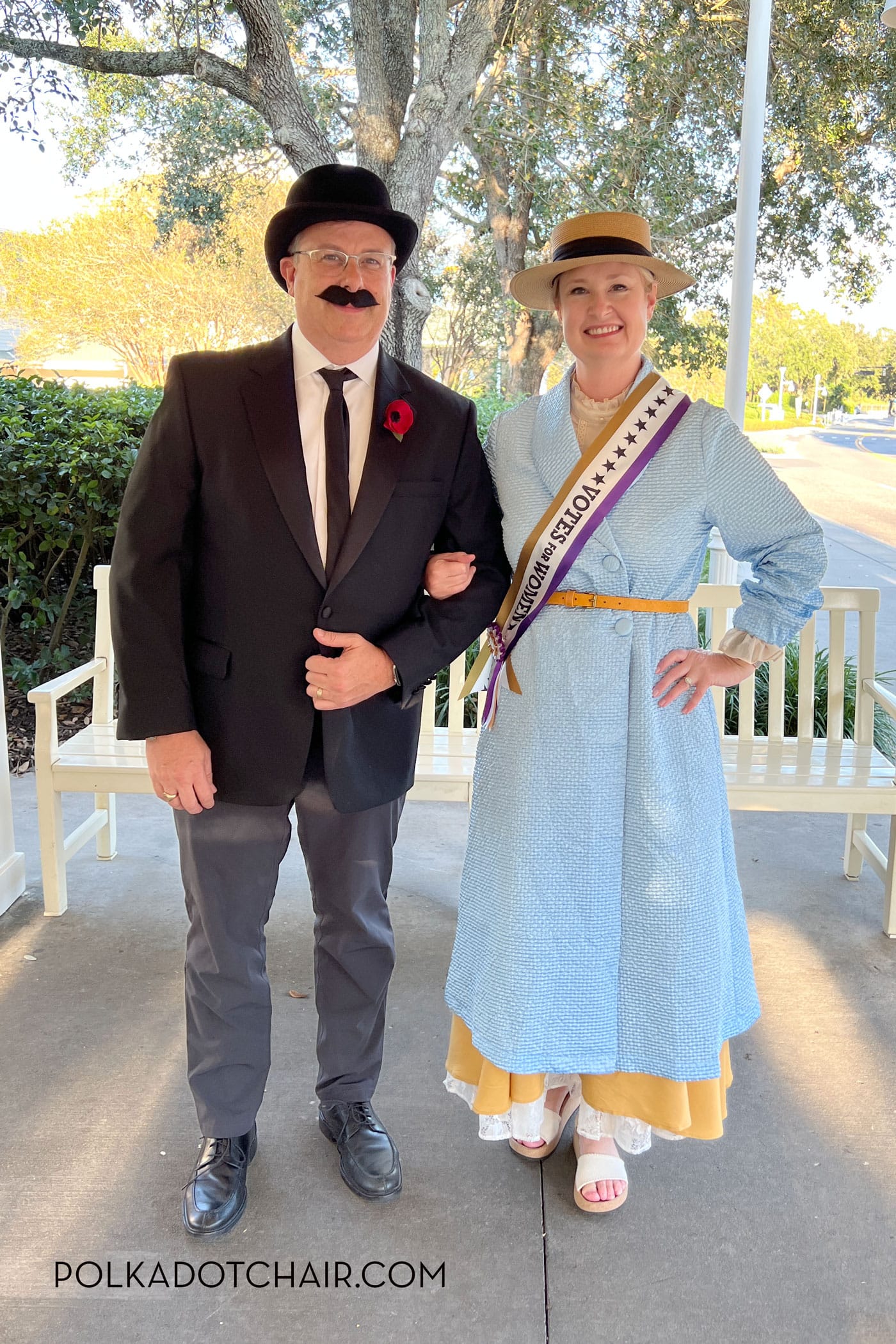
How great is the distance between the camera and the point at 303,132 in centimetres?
636

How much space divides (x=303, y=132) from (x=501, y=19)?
6.48 feet

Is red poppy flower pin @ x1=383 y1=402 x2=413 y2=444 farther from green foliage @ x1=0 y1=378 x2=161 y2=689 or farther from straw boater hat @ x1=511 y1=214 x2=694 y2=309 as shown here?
green foliage @ x1=0 y1=378 x2=161 y2=689

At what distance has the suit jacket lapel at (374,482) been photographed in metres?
1.97

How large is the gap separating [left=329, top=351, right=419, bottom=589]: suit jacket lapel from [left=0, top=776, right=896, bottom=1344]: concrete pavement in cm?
134

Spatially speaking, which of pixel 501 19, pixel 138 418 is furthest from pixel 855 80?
pixel 138 418

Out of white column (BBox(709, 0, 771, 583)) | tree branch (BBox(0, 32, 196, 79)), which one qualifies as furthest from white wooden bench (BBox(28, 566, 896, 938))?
tree branch (BBox(0, 32, 196, 79))

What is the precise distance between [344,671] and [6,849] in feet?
7.14

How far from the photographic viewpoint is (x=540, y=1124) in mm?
2248

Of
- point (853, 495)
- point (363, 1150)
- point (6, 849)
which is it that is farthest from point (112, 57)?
point (853, 495)

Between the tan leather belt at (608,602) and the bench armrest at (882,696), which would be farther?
the bench armrest at (882,696)

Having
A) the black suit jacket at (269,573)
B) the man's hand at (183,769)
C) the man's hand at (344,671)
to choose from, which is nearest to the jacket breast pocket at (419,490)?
the black suit jacket at (269,573)

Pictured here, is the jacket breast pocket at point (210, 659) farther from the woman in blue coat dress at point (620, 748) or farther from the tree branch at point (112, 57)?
the tree branch at point (112, 57)

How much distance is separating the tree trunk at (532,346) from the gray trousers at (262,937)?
939 cm

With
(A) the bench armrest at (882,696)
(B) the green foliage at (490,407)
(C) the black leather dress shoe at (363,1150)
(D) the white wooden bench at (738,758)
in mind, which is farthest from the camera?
(B) the green foliage at (490,407)
